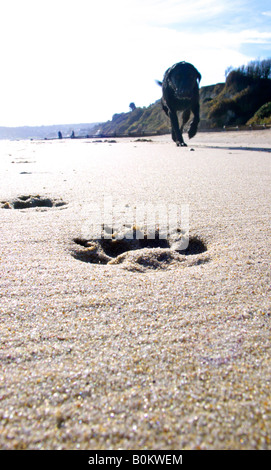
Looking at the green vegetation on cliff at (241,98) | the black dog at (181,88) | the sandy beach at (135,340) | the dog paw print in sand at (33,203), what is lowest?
the sandy beach at (135,340)

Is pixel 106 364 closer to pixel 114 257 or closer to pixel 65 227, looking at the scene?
pixel 114 257

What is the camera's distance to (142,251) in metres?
1.54

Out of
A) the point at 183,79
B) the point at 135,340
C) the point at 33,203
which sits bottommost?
the point at 135,340

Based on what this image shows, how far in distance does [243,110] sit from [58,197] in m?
34.3

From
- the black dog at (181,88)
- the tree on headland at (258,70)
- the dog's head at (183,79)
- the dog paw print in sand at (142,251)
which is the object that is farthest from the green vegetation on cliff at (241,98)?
the dog paw print in sand at (142,251)

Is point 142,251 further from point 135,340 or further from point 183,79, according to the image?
point 183,79

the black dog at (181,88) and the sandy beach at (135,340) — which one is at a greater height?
the black dog at (181,88)

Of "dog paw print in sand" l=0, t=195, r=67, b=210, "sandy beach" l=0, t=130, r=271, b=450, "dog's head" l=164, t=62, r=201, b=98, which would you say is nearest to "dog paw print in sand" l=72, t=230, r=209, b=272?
"sandy beach" l=0, t=130, r=271, b=450

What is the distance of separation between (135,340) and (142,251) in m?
0.67

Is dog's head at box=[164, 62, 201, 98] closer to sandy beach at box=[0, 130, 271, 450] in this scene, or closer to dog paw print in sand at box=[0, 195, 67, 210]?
dog paw print in sand at box=[0, 195, 67, 210]

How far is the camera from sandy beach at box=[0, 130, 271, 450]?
65 cm

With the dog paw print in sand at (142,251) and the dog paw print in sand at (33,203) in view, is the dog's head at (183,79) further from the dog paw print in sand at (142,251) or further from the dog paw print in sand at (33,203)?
the dog paw print in sand at (142,251)

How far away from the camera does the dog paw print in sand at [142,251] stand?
4.80 feet

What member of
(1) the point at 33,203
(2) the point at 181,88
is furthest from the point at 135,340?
(2) the point at 181,88
